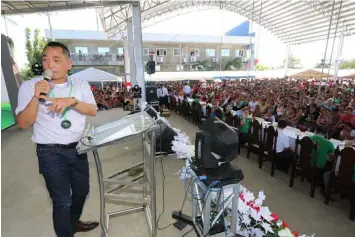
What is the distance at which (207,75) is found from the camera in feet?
83.1

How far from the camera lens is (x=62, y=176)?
182cm

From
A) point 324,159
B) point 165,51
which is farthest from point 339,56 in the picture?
point 324,159

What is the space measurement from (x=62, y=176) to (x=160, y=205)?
1.76 m

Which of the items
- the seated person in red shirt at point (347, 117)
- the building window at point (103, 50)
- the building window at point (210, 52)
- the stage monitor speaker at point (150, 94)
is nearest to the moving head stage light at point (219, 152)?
the seated person in red shirt at point (347, 117)

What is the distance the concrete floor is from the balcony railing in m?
21.8

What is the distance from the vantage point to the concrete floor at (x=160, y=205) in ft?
8.86

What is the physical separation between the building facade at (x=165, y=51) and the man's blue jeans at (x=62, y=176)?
2136 centimetres

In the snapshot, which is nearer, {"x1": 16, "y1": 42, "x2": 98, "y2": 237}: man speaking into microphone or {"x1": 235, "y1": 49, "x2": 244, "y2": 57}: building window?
{"x1": 16, "y1": 42, "x2": 98, "y2": 237}: man speaking into microphone

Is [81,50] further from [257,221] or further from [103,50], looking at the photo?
[257,221]

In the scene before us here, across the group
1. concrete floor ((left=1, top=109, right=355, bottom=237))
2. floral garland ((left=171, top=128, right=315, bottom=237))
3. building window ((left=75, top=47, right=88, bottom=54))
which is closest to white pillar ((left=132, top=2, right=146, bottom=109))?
concrete floor ((left=1, top=109, right=355, bottom=237))

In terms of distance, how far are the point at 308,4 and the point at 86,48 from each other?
24.5m

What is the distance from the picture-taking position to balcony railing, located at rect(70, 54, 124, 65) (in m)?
24.2

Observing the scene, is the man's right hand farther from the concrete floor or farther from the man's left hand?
the concrete floor

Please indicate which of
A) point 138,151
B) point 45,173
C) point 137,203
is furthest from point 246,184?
point 45,173
